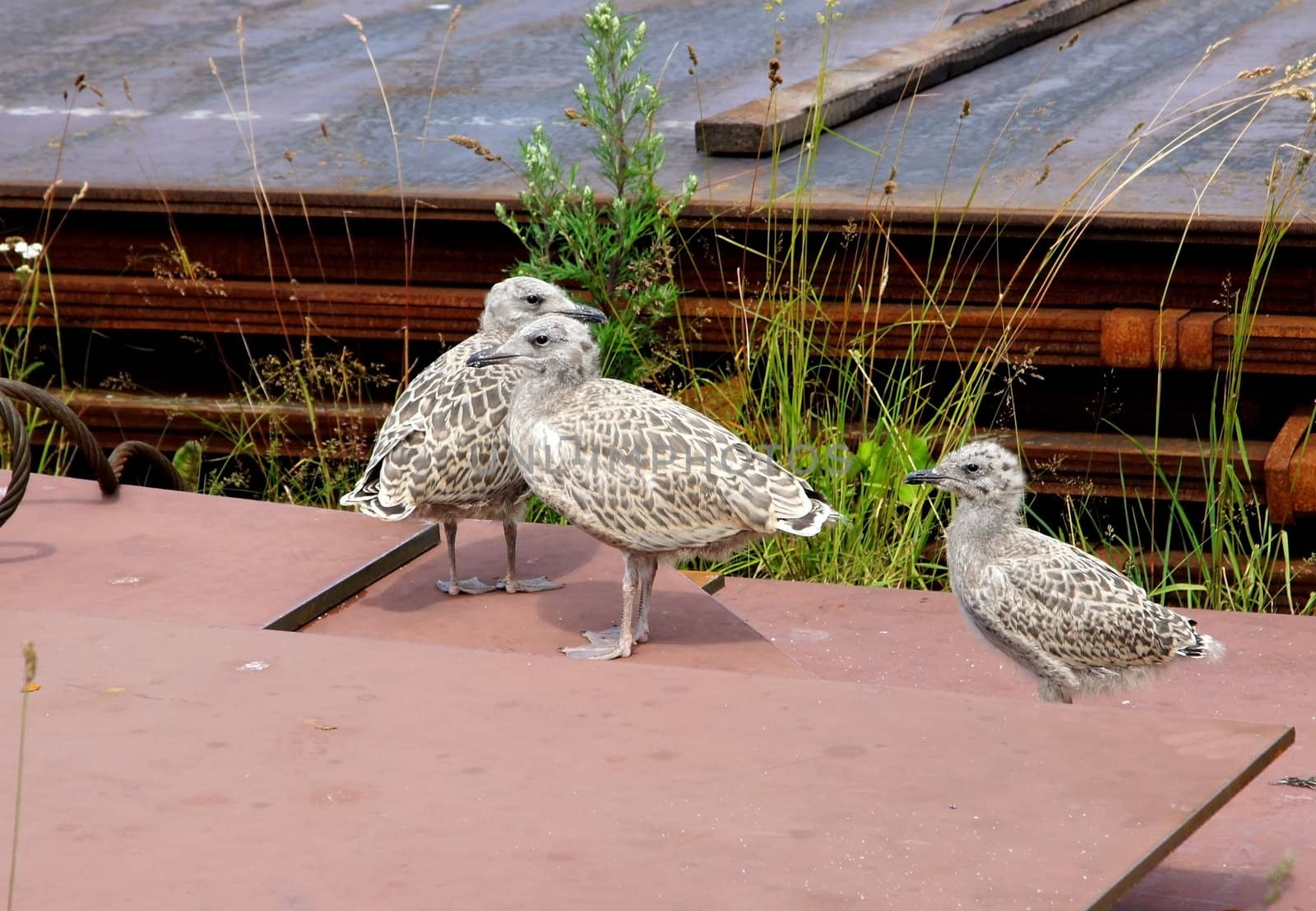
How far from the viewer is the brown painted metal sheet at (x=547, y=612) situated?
383cm

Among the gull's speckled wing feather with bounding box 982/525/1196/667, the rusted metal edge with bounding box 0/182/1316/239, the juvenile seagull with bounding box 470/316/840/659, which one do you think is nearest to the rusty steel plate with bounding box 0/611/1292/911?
the juvenile seagull with bounding box 470/316/840/659

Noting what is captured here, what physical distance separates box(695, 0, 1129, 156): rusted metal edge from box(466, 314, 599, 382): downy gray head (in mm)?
2347

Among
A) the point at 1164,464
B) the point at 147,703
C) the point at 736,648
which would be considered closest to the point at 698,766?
the point at 147,703

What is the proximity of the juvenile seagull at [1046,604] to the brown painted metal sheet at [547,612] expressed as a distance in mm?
774

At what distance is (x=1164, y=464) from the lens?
6133 millimetres

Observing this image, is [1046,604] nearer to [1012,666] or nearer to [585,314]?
[1012,666]

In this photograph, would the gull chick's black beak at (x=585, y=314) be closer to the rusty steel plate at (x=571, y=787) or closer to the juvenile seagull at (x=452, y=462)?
the juvenile seagull at (x=452, y=462)

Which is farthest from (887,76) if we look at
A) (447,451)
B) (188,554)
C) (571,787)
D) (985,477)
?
(571,787)

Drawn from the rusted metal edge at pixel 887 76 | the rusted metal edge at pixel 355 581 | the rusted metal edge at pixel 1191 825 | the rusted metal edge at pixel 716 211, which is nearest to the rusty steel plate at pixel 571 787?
the rusted metal edge at pixel 1191 825

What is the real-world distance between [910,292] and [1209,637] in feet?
7.75

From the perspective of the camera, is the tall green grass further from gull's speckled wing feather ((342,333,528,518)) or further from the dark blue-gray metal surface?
gull's speckled wing feather ((342,333,528,518))

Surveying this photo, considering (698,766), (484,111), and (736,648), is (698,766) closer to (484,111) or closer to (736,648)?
(736,648)

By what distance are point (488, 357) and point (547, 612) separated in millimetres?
677

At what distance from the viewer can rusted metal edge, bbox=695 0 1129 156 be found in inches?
289
